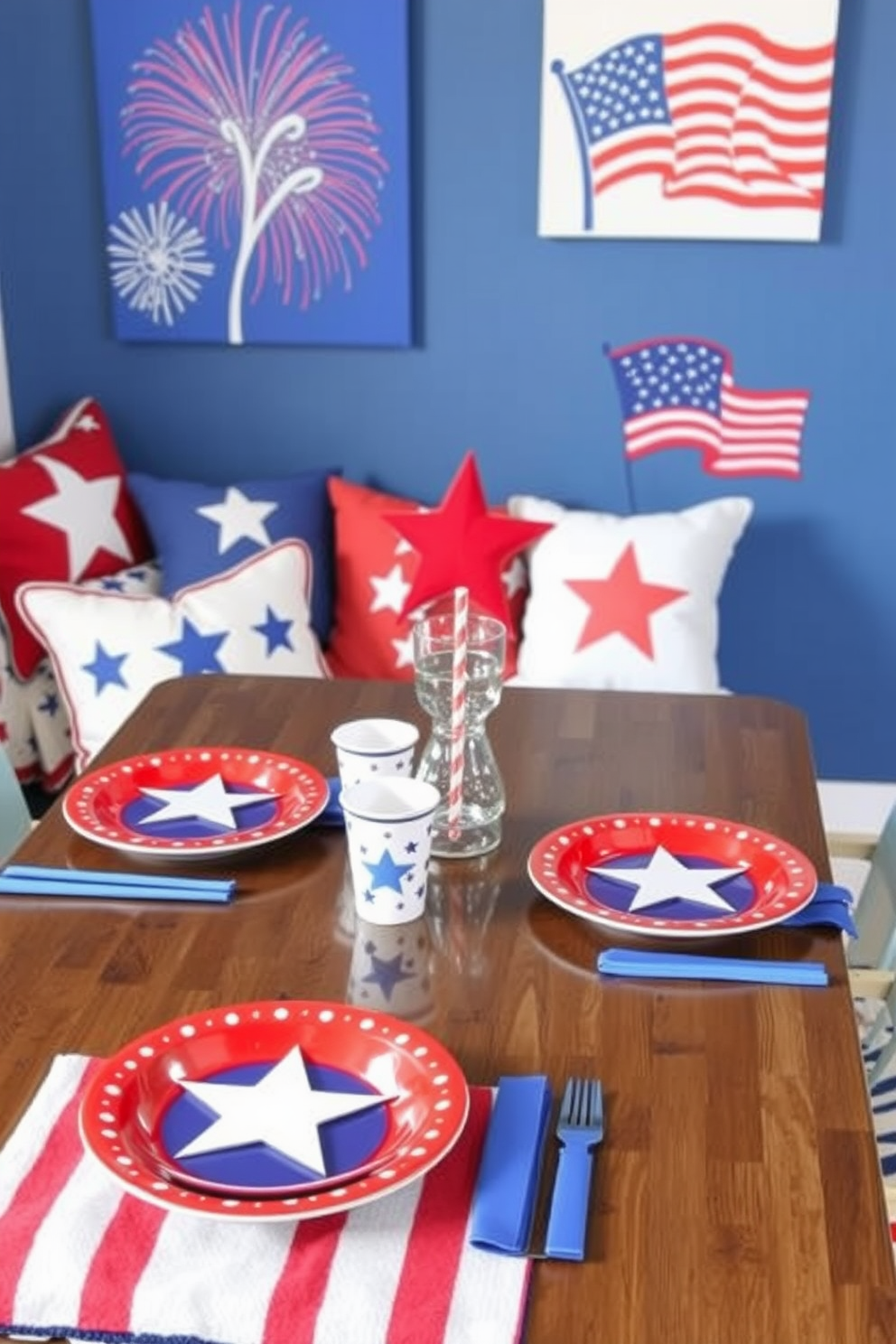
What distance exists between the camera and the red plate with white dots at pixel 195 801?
159cm

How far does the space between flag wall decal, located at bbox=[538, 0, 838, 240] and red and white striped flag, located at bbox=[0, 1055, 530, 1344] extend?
2093mm

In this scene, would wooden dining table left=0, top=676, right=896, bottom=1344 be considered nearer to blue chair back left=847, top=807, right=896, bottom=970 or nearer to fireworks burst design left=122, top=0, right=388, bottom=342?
blue chair back left=847, top=807, right=896, bottom=970

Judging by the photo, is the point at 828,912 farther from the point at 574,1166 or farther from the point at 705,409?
the point at 705,409

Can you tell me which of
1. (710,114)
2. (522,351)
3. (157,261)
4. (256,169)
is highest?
(710,114)

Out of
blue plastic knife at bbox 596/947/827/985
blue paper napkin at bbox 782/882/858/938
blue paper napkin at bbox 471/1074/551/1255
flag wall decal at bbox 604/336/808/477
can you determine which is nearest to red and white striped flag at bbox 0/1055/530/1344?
blue paper napkin at bbox 471/1074/551/1255

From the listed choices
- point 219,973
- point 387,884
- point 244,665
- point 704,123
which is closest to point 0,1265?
point 219,973

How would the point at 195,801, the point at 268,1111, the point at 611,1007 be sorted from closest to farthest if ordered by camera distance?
the point at 268,1111 → the point at 611,1007 → the point at 195,801

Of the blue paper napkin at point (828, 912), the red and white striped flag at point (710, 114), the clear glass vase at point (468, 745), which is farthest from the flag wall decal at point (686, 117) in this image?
the blue paper napkin at point (828, 912)

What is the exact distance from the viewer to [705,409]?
9.64 feet

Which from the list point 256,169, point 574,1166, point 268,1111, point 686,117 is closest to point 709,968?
point 574,1166

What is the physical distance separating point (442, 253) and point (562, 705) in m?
1.23

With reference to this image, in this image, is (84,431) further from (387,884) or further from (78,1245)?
(78,1245)

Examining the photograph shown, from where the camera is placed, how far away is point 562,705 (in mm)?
2002

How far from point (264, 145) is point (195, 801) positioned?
1588 millimetres
